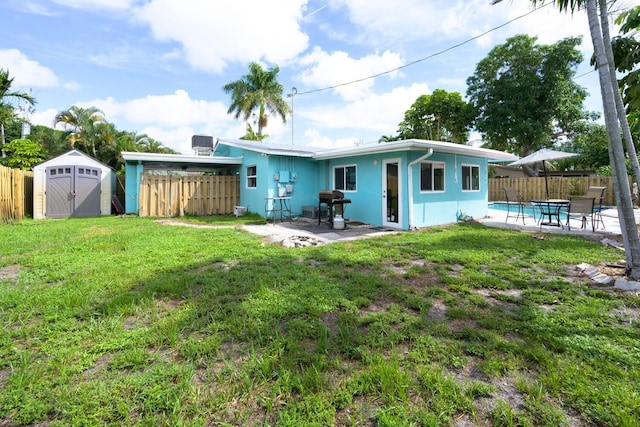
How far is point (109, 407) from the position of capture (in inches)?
71.2

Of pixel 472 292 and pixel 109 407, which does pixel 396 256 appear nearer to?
pixel 472 292

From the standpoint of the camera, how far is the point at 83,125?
18.9 m

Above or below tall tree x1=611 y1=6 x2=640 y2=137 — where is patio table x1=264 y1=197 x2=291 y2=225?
below

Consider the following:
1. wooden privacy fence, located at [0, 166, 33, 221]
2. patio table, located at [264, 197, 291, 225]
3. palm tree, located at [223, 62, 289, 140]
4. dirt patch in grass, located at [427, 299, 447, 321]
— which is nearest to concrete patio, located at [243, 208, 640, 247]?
patio table, located at [264, 197, 291, 225]

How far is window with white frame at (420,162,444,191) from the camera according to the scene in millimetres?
9172

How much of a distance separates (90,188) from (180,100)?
1046 centimetres

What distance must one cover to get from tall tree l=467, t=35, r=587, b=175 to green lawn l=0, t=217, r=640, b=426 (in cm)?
1671

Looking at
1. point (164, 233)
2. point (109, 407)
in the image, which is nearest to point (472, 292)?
point (109, 407)

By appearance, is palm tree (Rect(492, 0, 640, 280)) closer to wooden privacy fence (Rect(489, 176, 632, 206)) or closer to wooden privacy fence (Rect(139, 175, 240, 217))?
wooden privacy fence (Rect(139, 175, 240, 217))

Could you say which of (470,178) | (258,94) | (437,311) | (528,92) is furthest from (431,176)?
(258,94)

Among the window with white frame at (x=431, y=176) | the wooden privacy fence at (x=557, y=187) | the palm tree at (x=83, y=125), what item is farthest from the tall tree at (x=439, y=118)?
the palm tree at (x=83, y=125)

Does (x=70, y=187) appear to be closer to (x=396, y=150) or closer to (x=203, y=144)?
(x=203, y=144)

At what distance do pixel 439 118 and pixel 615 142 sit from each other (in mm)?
21716

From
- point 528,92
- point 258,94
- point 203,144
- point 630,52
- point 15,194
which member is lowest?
point 15,194
